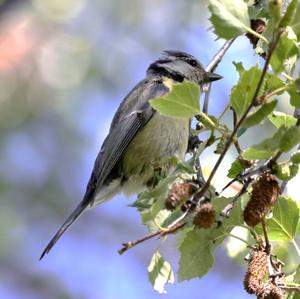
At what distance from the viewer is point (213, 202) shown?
6.15 ft

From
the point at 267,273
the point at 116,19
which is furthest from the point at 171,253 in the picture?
the point at 267,273

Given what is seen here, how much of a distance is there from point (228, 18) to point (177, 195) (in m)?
0.46

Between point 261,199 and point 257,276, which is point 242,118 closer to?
point 261,199

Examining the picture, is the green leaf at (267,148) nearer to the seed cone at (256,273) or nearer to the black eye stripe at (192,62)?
the seed cone at (256,273)

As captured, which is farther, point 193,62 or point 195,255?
point 193,62

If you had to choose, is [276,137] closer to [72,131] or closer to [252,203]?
[252,203]

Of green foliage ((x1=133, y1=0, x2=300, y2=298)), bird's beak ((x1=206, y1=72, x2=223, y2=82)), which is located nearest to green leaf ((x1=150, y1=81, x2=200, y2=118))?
green foliage ((x1=133, y1=0, x2=300, y2=298))

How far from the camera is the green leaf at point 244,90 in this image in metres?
1.69

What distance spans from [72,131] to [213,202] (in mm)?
5007

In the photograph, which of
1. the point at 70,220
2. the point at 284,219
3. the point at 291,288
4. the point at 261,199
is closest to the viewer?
the point at 261,199

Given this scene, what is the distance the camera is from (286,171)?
181 cm

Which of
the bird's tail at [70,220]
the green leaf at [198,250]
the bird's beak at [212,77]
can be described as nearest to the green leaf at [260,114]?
the green leaf at [198,250]

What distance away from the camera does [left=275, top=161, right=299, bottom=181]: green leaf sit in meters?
1.81

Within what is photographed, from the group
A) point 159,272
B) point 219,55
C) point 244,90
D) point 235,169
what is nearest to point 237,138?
point 235,169
